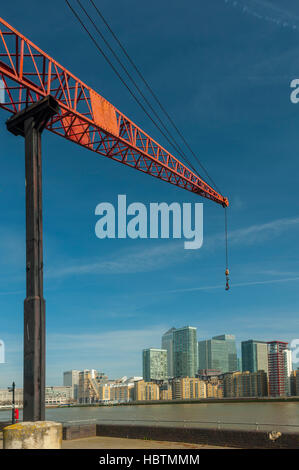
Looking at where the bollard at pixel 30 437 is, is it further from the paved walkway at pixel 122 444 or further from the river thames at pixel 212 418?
the river thames at pixel 212 418

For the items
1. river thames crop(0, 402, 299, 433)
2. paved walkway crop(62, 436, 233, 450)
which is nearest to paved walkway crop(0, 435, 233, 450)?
paved walkway crop(62, 436, 233, 450)

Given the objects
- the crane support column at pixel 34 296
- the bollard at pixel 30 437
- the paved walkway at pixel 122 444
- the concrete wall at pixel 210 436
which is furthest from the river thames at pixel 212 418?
the bollard at pixel 30 437

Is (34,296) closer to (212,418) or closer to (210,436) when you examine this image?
(210,436)

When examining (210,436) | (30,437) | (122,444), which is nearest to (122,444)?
(122,444)

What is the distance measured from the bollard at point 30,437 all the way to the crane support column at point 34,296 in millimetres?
2347

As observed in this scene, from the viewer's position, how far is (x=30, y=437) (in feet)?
37.0

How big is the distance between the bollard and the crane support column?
2.35 metres

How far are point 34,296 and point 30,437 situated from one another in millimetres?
3997

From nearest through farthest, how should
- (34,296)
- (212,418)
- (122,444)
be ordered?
(34,296) → (122,444) → (212,418)

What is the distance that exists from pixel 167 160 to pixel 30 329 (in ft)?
117

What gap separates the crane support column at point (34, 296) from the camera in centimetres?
1379

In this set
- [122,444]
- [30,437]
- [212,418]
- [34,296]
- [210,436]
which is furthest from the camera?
[212,418]
